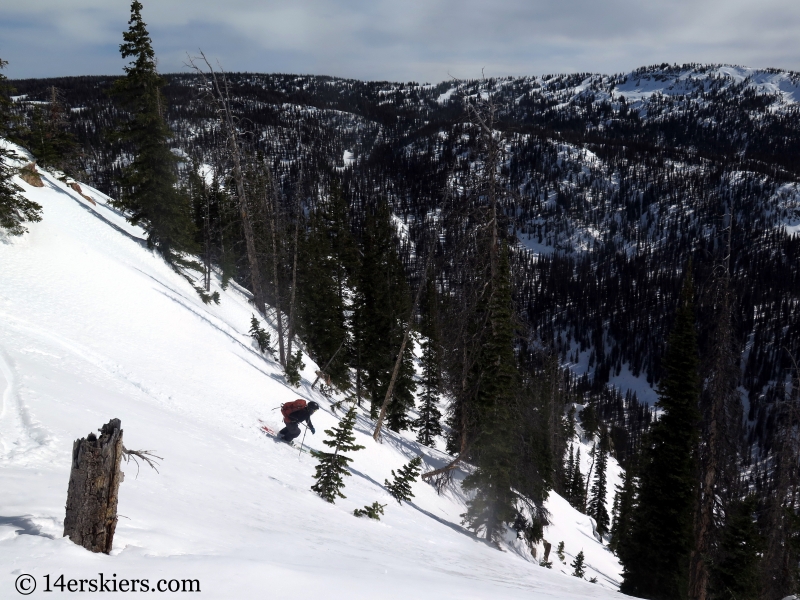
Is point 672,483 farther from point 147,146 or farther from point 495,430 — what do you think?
point 147,146

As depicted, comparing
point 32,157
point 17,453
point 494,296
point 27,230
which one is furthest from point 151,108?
point 17,453

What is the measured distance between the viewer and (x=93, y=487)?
157 inches

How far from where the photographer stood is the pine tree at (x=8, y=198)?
56.8ft

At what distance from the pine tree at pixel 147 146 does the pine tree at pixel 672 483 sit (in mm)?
25888

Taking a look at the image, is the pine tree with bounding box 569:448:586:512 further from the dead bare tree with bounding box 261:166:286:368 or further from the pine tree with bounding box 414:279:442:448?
the dead bare tree with bounding box 261:166:286:368

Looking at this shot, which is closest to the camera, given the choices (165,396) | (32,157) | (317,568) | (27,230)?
(317,568)

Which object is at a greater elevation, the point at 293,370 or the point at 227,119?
the point at 227,119

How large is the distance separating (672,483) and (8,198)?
2649 centimetres

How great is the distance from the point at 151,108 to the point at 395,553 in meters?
26.9

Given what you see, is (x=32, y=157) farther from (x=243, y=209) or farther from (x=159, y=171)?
(x=243, y=209)

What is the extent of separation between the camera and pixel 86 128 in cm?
15388

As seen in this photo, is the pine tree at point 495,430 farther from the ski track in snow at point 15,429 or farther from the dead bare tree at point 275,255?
the ski track in snow at point 15,429

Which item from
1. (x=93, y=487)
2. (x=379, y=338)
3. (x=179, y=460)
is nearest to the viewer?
(x=93, y=487)

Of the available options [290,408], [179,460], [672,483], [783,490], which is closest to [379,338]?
[290,408]
